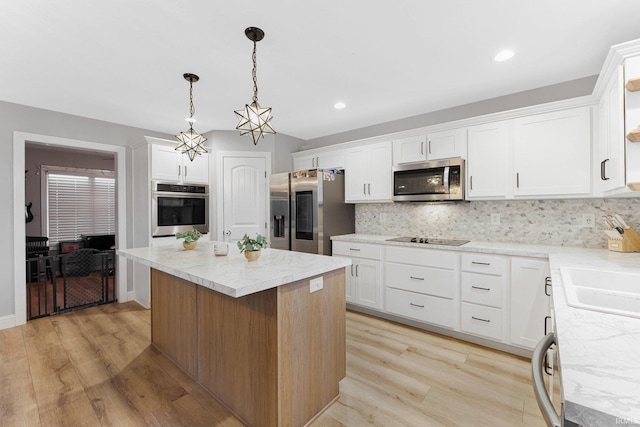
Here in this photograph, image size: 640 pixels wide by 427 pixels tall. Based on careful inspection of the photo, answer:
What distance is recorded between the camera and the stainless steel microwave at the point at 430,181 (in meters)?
3.08

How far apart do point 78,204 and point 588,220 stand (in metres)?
8.22

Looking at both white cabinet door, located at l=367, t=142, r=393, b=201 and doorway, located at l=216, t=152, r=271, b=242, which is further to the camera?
doorway, located at l=216, t=152, r=271, b=242

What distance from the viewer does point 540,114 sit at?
8.68 ft

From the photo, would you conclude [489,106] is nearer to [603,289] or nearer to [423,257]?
[423,257]

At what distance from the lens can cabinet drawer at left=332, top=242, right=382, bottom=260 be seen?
3379 millimetres

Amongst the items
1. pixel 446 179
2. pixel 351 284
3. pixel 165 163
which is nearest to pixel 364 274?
pixel 351 284

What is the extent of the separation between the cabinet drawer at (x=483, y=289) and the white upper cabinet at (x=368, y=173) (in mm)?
1314

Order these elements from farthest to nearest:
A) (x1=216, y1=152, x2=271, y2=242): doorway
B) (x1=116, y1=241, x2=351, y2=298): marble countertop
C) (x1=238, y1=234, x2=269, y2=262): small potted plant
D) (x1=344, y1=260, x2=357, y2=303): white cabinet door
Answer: (x1=216, y1=152, x2=271, y2=242): doorway < (x1=344, y1=260, x2=357, y2=303): white cabinet door < (x1=238, y1=234, x2=269, y2=262): small potted plant < (x1=116, y1=241, x2=351, y2=298): marble countertop

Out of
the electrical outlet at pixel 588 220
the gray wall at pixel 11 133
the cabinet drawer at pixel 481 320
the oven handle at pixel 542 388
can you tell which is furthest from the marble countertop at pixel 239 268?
the electrical outlet at pixel 588 220

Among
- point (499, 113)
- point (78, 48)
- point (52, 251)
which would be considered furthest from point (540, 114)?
point (52, 251)

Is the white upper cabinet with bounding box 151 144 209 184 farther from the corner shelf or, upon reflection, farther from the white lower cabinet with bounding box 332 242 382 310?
the corner shelf

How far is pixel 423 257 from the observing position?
3023 mm

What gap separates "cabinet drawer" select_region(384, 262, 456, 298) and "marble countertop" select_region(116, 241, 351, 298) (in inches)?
56.5

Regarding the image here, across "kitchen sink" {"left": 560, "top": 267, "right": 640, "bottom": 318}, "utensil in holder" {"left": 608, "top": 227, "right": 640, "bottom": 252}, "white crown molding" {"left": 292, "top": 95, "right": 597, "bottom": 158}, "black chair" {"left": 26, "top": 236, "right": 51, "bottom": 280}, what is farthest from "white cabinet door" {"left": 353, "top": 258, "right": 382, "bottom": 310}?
"black chair" {"left": 26, "top": 236, "right": 51, "bottom": 280}
